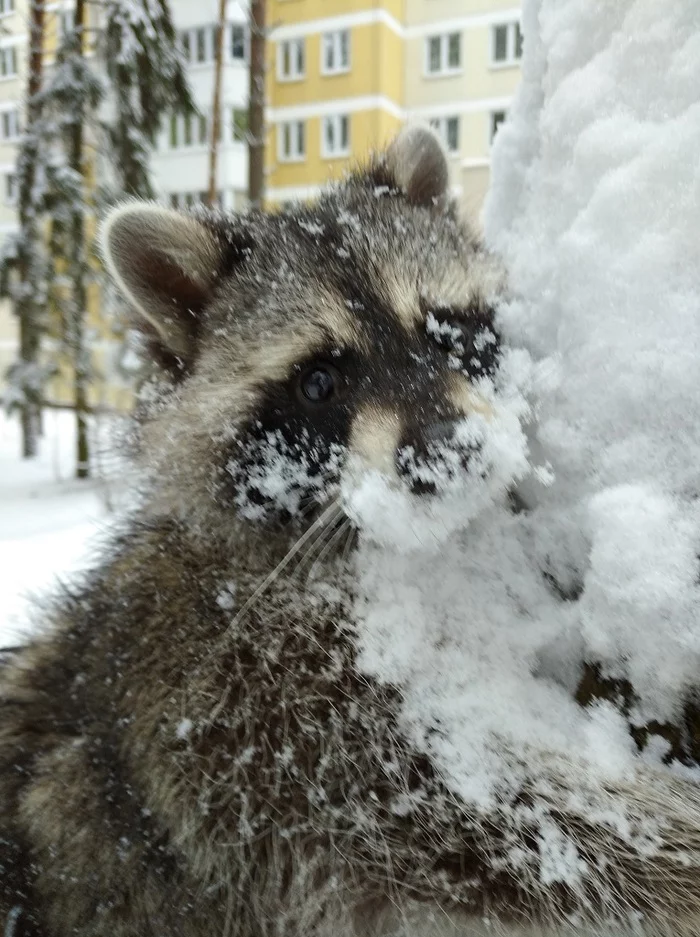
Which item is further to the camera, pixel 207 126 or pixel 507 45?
pixel 507 45

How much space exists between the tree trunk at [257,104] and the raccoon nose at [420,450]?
6932mm

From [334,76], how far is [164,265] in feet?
33.9

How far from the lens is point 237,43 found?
37.4 feet

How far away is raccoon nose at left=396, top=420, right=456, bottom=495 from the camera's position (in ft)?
4.24

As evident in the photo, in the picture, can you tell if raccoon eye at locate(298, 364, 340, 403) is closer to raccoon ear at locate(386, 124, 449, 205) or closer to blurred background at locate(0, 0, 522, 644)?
raccoon ear at locate(386, 124, 449, 205)

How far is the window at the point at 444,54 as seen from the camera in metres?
9.69

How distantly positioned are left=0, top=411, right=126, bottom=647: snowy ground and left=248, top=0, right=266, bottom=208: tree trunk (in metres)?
3.54

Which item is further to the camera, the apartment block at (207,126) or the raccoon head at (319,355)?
the apartment block at (207,126)

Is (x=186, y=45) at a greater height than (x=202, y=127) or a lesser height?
greater

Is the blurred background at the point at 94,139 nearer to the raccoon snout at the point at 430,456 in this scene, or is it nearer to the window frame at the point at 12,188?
the window frame at the point at 12,188

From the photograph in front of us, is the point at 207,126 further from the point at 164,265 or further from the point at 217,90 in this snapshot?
the point at 164,265

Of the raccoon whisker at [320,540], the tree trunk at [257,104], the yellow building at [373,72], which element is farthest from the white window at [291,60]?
the raccoon whisker at [320,540]

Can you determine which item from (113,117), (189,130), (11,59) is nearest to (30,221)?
(113,117)

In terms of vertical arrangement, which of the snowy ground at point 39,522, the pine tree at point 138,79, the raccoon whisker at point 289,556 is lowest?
the snowy ground at point 39,522
